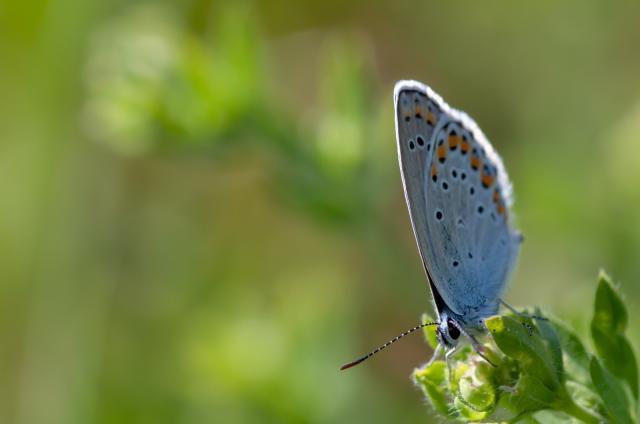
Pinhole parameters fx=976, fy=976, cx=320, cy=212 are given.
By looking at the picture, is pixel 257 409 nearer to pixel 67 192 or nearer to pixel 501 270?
pixel 67 192

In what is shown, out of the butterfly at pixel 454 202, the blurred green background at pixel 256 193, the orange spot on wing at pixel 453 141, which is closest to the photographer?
the butterfly at pixel 454 202

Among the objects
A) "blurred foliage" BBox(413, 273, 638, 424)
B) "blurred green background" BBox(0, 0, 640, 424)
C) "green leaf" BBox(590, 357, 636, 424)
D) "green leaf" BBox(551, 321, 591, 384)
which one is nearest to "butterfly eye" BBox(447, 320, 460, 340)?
"blurred foliage" BBox(413, 273, 638, 424)

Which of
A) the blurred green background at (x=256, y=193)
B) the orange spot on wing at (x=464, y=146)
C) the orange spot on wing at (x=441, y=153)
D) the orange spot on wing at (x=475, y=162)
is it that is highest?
the orange spot on wing at (x=464, y=146)

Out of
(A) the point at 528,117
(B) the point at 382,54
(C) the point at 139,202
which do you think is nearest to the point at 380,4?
(B) the point at 382,54

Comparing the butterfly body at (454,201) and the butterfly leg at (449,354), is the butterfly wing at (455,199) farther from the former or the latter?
the butterfly leg at (449,354)

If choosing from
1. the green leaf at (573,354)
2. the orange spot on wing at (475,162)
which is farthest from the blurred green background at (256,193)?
the green leaf at (573,354)

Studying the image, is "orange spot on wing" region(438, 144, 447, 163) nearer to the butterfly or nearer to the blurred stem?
the butterfly

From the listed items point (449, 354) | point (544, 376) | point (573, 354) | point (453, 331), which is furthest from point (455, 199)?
point (544, 376)

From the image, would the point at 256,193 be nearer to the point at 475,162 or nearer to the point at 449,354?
the point at 475,162
